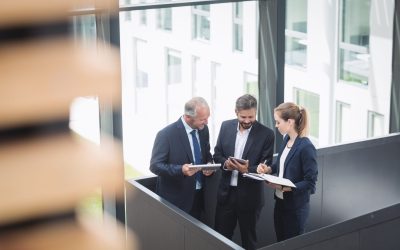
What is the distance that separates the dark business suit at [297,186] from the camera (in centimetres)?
518

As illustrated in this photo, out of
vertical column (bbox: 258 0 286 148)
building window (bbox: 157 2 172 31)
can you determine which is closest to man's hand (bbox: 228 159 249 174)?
vertical column (bbox: 258 0 286 148)

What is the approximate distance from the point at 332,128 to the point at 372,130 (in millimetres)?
629

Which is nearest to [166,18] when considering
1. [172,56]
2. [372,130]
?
[172,56]

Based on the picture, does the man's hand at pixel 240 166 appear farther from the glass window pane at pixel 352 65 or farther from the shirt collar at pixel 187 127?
the glass window pane at pixel 352 65

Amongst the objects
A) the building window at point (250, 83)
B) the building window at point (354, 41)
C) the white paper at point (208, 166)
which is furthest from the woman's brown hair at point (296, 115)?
the building window at point (354, 41)

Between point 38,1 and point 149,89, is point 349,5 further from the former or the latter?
point 38,1

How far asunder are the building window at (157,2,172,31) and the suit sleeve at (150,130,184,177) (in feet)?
13.1

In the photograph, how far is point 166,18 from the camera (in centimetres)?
945

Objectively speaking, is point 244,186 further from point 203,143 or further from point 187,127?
point 187,127

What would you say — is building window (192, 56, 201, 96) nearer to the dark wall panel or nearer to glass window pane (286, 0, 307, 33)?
glass window pane (286, 0, 307, 33)

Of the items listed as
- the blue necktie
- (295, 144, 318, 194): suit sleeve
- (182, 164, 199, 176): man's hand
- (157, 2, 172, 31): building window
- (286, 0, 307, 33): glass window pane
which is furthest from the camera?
(286, 0, 307, 33): glass window pane

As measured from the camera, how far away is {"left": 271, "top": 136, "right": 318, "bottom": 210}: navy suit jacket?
5.18 meters

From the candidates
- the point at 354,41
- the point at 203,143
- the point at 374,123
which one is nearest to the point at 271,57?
the point at 203,143

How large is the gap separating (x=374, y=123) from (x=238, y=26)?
2797mm
